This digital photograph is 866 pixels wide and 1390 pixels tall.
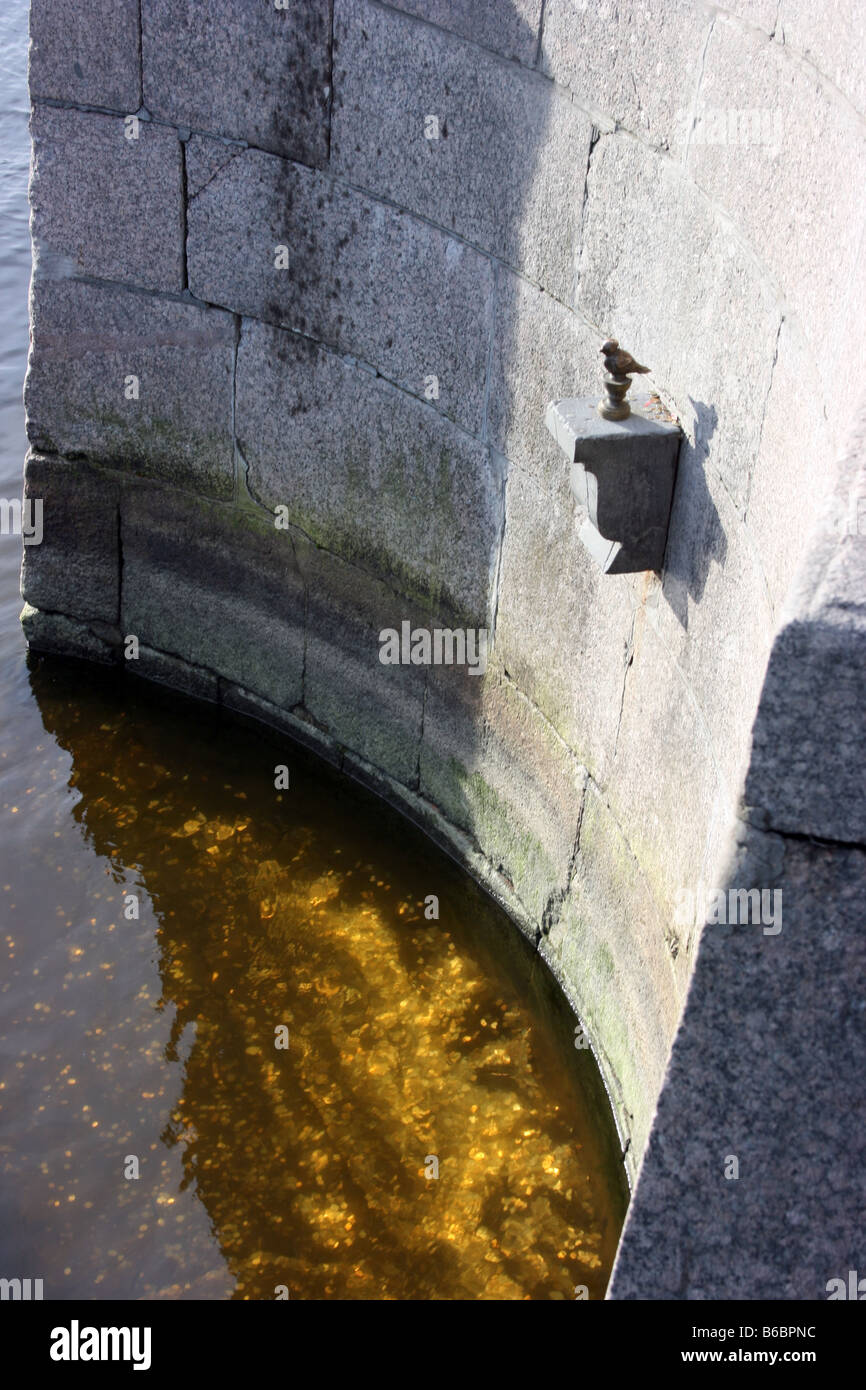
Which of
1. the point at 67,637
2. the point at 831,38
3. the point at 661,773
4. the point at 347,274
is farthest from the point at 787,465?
the point at 67,637

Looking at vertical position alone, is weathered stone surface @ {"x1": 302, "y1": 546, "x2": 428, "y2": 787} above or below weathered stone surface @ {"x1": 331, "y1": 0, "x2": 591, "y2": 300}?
below

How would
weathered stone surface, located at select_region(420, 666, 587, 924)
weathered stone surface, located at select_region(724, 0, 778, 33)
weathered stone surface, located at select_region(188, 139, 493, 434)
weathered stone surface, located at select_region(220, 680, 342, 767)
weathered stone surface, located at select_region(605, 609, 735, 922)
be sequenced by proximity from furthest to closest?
weathered stone surface, located at select_region(220, 680, 342, 767) < weathered stone surface, located at select_region(420, 666, 587, 924) < weathered stone surface, located at select_region(188, 139, 493, 434) < weathered stone surface, located at select_region(605, 609, 735, 922) < weathered stone surface, located at select_region(724, 0, 778, 33)

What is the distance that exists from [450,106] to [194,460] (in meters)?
1.62

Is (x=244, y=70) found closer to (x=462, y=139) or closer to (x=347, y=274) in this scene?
(x=347, y=274)

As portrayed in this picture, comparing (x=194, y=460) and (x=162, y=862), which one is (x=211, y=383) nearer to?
(x=194, y=460)

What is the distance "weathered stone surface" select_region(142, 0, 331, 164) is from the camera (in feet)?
12.2

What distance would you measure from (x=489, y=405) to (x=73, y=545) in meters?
1.91

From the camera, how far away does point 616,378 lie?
Answer: 2799mm

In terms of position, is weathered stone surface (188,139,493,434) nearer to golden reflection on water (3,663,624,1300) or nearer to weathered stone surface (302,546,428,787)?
weathered stone surface (302,546,428,787)

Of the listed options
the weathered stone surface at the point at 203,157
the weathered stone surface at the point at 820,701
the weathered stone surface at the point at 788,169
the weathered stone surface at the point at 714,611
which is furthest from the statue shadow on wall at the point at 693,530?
the weathered stone surface at the point at 203,157

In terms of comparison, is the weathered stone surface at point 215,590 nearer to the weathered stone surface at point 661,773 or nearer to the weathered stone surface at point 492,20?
the weathered stone surface at point 661,773

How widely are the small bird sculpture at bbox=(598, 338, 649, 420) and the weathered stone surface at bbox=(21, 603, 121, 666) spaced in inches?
106

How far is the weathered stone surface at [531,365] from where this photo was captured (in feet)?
10.6

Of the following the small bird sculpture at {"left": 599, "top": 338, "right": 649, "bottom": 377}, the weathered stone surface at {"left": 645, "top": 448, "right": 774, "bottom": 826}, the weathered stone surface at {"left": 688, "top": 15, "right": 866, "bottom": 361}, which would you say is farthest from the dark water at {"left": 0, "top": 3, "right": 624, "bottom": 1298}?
the weathered stone surface at {"left": 688, "top": 15, "right": 866, "bottom": 361}
